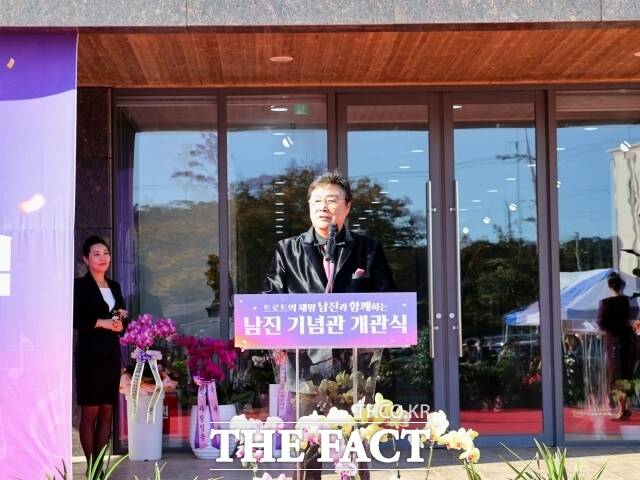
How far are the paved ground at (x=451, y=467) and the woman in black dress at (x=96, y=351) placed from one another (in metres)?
0.38

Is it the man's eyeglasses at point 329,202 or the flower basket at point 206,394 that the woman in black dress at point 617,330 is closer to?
the flower basket at point 206,394

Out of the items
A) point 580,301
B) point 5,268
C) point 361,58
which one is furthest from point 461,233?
point 5,268

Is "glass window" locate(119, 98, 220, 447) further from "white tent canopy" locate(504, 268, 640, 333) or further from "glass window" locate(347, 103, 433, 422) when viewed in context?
"white tent canopy" locate(504, 268, 640, 333)

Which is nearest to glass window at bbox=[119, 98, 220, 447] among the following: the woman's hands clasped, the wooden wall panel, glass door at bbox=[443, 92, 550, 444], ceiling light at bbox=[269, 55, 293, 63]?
the wooden wall panel

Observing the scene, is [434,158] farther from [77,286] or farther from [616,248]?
[77,286]

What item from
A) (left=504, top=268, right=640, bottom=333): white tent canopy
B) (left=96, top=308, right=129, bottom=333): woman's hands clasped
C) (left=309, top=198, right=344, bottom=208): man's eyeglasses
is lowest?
(left=96, top=308, right=129, bottom=333): woman's hands clasped

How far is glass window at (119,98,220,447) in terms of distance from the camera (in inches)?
322

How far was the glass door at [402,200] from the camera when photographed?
8148mm

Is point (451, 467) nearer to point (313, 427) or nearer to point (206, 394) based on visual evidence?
point (206, 394)

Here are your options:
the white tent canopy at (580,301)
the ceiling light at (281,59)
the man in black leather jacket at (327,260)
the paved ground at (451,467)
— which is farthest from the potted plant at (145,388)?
the white tent canopy at (580,301)

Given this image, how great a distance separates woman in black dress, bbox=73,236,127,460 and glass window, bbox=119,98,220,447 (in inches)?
49.3

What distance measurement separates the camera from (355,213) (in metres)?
8.23

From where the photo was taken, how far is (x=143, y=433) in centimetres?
767

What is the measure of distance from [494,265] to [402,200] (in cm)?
88
